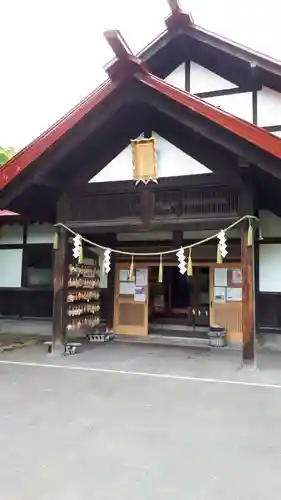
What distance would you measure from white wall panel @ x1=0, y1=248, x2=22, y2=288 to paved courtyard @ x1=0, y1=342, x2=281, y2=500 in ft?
13.1

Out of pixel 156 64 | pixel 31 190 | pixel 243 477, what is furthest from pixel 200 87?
pixel 243 477

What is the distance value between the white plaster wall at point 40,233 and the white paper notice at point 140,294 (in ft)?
7.83

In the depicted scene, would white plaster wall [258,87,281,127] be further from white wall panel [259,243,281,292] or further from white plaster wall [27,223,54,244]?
white plaster wall [27,223,54,244]

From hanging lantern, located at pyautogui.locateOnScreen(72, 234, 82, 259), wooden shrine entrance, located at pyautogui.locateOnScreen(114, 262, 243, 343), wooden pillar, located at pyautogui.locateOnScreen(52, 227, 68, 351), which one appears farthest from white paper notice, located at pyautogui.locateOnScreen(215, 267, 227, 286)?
wooden pillar, located at pyautogui.locateOnScreen(52, 227, 68, 351)

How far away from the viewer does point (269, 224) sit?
8734 mm

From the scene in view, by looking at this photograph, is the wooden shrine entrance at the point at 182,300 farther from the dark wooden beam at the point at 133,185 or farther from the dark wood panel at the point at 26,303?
the dark wooden beam at the point at 133,185

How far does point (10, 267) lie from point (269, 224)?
6157 mm

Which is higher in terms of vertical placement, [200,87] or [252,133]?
[200,87]

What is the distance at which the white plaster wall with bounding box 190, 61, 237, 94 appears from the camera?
8.00m

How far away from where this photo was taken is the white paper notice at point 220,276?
934 centimetres

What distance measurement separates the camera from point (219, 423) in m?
4.06

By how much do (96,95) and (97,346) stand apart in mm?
4671

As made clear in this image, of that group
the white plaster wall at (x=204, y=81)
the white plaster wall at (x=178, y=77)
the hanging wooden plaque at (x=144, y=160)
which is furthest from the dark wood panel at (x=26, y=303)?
the white plaster wall at (x=204, y=81)

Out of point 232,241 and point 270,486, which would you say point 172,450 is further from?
point 232,241
